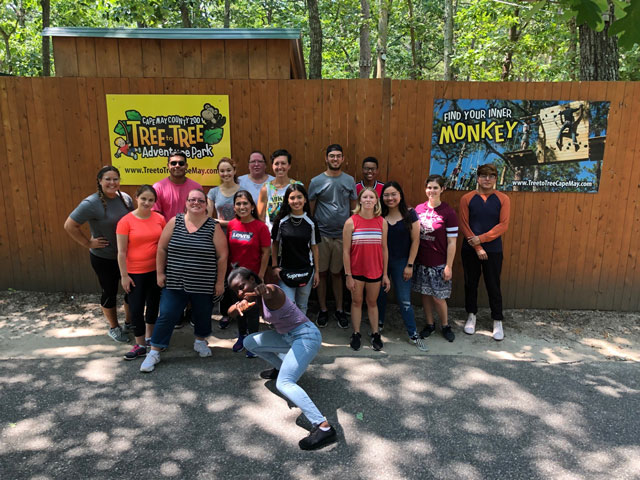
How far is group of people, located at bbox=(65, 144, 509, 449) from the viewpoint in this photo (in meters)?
3.97

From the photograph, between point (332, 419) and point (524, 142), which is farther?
point (524, 142)

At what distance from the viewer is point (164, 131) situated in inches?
214

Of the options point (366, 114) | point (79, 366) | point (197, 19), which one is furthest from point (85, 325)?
point (197, 19)

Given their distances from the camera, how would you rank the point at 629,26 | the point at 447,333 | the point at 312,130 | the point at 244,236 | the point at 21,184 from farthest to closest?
the point at 21,184
the point at 312,130
the point at 447,333
the point at 244,236
the point at 629,26

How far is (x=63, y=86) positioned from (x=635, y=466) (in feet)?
21.8

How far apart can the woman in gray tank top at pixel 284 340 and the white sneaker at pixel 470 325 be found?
2173 mm

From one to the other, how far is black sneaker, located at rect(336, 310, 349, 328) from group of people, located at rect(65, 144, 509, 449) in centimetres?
1

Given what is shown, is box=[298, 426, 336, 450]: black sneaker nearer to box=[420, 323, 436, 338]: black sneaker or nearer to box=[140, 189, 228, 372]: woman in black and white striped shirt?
box=[140, 189, 228, 372]: woman in black and white striped shirt

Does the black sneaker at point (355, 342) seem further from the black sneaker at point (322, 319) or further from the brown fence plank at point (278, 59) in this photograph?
the brown fence plank at point (278, 59)

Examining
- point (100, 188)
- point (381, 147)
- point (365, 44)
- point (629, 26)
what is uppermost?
point (365, 44)

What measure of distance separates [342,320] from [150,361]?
6.77ft

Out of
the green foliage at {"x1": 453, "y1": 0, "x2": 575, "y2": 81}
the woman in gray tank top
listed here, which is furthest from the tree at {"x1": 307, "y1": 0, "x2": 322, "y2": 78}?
the woman in gray tank top

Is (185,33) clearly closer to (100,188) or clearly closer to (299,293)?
(100,188)

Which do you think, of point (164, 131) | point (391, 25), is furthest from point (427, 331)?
point (391, 25)
